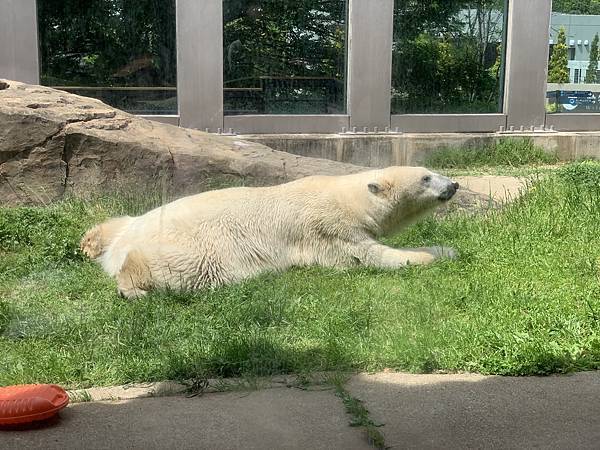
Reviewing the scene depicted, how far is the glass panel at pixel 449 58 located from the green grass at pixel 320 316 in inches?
282

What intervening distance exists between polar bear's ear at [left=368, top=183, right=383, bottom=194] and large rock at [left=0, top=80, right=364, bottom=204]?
1.91m

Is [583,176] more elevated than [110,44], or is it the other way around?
[110,44]

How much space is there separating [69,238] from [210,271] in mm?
1485

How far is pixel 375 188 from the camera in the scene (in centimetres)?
589

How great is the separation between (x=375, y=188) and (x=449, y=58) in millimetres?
8437

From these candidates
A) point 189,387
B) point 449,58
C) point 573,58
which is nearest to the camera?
point 189,387

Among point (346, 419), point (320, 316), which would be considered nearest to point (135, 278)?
point (320, 316)

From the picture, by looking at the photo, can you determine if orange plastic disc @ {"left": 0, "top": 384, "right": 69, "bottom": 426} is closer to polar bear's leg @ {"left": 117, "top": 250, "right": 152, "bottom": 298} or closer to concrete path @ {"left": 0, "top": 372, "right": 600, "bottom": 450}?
concrete path @ {"left": 0, "top": 372, "right": 600, "bottom": 450}

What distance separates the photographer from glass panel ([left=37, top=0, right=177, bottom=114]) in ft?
39.5

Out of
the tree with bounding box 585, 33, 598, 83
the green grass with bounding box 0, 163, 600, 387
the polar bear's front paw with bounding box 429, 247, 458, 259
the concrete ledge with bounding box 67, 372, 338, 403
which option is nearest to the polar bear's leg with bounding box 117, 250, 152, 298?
the green grass with bounding box 0, 163, 600, 387

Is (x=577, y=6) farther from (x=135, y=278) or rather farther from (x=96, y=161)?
(x=135, y=278)

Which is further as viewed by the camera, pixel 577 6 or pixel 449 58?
pixel 577 6

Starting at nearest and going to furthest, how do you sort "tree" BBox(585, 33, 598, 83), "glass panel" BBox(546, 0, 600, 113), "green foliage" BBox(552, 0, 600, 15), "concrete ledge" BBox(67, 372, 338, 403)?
"concrete ledge" BBox(67, 372, 338, 403) → "green foliage" BBox(552, 0, 600, 15) → "glass panel" BBox(546, 0, 600, 113) → "tree" BBox(585, 33, 598, 83)

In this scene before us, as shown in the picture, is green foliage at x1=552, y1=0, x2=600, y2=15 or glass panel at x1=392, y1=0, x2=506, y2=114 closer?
glass panel at x1=392, y1=0, x2=506, y2=114
